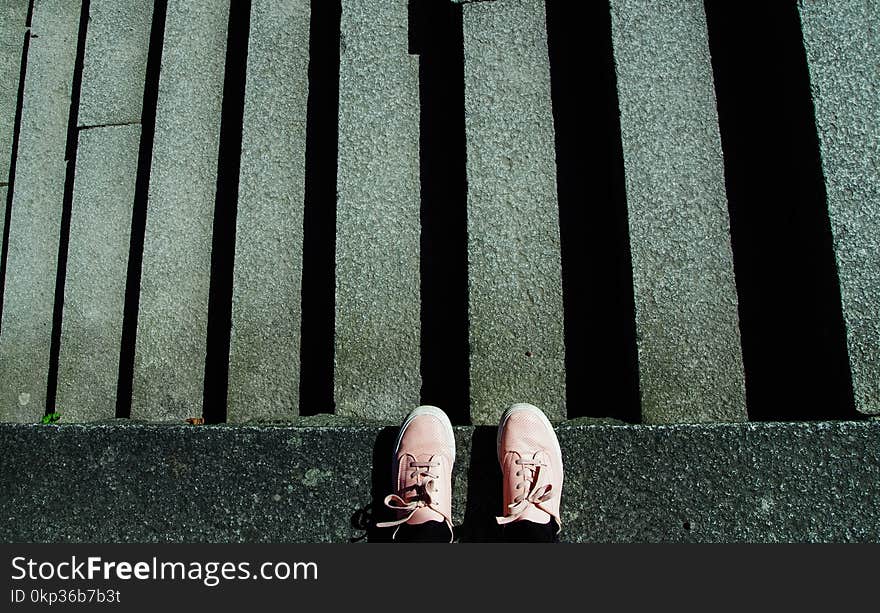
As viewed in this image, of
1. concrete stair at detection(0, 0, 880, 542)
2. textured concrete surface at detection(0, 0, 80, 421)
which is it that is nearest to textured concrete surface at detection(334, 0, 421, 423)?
concrete stair at detection(0, 0, 880, 542)

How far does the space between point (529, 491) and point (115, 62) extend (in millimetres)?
2631

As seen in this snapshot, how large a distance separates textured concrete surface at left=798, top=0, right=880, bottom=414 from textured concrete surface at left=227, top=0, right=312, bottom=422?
6.28 feet

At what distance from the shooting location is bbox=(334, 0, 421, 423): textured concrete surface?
2.13 meters

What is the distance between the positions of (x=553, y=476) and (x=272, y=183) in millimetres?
1571

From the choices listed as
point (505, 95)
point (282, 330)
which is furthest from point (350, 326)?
point (505, 95)

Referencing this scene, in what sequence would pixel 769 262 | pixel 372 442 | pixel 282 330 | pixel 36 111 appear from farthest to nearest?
pixel 36 111, pixel 282 330, pixel 769 262, pixel 372 442

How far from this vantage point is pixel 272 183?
2.36 m

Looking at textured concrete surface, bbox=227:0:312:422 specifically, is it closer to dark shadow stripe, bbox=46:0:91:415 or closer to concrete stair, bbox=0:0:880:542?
concrete stair, bbox=0:0:880:542

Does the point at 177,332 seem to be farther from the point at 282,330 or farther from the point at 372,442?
the point at 372,442

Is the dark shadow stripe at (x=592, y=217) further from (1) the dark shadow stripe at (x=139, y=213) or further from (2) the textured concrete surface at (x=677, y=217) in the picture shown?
(1) the dark shadow stripe at (x=139, y=213)

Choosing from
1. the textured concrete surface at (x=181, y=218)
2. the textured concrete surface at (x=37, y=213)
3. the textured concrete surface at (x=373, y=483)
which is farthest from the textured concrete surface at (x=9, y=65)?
the textured concrete surface at (x=373, y=483)

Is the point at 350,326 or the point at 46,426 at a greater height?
the point at 350,326

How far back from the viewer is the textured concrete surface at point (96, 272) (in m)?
2.44

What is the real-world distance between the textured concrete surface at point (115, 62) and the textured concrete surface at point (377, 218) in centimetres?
105
